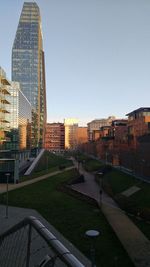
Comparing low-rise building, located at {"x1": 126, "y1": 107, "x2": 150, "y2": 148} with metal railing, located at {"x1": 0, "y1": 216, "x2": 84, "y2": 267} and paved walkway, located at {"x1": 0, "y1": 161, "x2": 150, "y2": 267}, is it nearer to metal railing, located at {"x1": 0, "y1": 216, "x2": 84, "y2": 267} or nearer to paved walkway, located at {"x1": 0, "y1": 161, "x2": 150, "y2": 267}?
paved walkway, located at {"x1": 0, "y1": 161, "x2": 150, "y2": 267}

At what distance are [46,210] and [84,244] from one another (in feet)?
38.8

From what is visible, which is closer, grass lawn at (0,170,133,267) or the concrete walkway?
the concrete walkway

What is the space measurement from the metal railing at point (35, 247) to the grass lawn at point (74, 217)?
10.3 metres

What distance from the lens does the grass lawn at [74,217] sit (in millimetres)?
20413

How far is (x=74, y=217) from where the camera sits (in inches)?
1178

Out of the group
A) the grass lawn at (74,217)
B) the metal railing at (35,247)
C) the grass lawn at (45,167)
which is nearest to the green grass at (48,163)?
the grass lawn at (45,167)

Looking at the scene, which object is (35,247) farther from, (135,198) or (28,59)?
(28,59)

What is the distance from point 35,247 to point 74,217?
23000mm

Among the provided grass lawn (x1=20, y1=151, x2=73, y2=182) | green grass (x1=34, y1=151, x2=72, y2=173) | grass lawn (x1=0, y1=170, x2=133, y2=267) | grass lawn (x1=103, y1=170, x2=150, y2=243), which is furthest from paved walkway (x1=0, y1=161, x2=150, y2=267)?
green grass (x1=34, y1=151, x2=72, y2=173)

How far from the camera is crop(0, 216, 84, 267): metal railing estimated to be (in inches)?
200

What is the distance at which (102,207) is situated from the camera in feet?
113

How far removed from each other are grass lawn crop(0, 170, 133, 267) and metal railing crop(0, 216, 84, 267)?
Answer: 1028 centimetres

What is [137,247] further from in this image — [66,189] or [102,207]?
[66,189]

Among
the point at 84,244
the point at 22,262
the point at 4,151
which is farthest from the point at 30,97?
the point at 22,262
